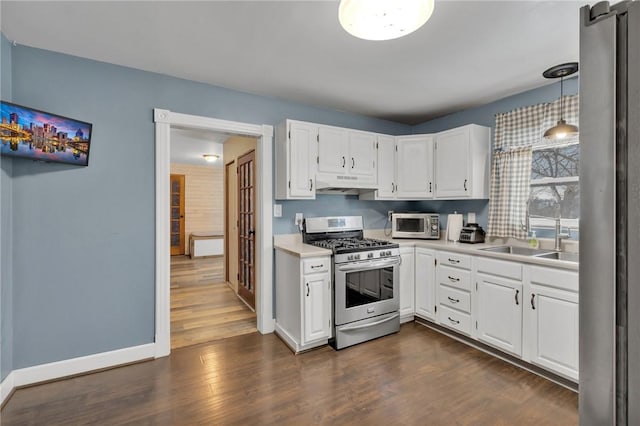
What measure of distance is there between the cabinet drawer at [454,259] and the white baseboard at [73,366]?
2.77 meters

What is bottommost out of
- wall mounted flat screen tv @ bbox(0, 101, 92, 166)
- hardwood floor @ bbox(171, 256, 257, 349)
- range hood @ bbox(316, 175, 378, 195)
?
hardwood floor @ bbox(171, 256, 257, 349)

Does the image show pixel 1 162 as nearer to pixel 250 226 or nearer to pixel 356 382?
pixel 250 226

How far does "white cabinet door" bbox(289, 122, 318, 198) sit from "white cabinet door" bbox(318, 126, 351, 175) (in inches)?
3.3

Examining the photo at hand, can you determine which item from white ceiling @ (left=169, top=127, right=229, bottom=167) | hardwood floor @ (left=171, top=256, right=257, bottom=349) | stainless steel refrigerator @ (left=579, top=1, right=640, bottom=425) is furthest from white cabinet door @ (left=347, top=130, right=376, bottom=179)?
stainless steel refrigerator @ (left=579, top=1, right=640, bottom=425)

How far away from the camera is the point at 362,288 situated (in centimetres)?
294

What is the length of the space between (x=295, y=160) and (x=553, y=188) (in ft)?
8.18

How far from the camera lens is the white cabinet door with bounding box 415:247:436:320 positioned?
317cm

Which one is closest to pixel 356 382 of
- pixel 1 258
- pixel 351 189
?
pixel 351 189

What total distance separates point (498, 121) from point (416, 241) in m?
1.53

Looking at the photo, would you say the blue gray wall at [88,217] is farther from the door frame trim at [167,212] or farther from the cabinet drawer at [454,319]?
the cabinet drawer at [454,319]

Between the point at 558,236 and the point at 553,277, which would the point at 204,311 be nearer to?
the point at 553,277

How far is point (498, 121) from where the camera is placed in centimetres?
322

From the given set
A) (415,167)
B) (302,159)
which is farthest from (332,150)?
(415,167)

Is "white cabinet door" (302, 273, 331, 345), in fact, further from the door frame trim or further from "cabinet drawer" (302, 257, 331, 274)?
the door frame trim
